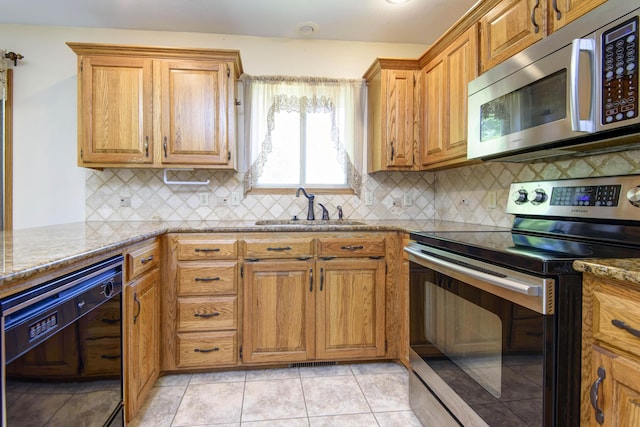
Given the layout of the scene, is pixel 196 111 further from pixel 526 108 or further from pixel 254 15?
pixel 526 108

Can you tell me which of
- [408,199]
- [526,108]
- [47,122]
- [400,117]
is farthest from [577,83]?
[47,122]

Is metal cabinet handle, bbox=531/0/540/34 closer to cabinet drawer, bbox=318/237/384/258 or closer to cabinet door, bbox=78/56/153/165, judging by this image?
cabinet drawer, bbox=318/237/384/258

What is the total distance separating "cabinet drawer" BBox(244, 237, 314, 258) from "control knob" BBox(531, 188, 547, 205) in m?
1.23

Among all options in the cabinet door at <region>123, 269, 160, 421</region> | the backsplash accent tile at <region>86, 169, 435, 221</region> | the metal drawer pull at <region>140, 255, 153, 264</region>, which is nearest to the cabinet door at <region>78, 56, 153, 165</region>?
the backsplash accent tile at <region>86, 169, 435, 221</region>

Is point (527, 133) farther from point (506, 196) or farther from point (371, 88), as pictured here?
point (371, 88)

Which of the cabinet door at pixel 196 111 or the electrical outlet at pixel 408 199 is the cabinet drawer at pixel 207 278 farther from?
the electrical outlet at pixel 408 199

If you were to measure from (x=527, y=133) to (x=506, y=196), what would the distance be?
28.0 inches

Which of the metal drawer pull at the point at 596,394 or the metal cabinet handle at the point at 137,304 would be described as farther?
the metal cabinet handle at the point at 137,304

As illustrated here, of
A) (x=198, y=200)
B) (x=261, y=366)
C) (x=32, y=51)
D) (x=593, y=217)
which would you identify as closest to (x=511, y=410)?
(x=593, y=217)

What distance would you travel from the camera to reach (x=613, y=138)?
1.17 m

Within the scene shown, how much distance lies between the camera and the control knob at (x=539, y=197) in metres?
1.54

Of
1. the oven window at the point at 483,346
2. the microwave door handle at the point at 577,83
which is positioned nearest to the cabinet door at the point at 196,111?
the oven window at the point at 483,346

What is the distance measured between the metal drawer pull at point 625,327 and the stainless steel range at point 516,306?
101 mm

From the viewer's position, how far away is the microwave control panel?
1.01m
